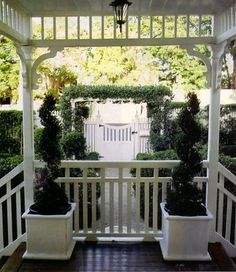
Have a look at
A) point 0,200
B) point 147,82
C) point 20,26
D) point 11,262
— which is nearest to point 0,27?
point 20,26

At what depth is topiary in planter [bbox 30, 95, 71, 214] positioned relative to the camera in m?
3.61

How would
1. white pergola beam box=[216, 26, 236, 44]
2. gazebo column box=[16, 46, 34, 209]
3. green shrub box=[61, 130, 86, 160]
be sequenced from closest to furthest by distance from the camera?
white pergola beam box=[216, 26, 236, 44] < gazebo column box=[16, 46, 34, 209] < green shrub box=[61, 130, 86, 160]

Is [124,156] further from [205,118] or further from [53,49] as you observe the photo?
[53,49]

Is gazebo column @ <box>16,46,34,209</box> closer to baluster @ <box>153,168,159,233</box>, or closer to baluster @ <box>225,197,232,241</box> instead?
baluster @ <box>153,168,159,233</box>

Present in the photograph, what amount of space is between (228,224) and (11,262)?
2526 millimetres

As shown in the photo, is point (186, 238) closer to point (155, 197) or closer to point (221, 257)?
point (221, 257)

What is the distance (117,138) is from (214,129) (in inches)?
182

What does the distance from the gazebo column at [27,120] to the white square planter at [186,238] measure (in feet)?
5.54

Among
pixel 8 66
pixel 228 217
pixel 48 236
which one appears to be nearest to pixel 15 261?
pixel 48 236

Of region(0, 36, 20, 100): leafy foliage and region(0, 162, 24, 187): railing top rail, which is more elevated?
region(0, 36, 20, 100): leafy foliage

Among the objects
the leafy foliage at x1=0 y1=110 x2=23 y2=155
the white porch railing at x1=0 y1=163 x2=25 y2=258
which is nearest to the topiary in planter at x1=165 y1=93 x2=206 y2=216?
the white porch railing at x1=0 y1=163 x2=25 y2=258

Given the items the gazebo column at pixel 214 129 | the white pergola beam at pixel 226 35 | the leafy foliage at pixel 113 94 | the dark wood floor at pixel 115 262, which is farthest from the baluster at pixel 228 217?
the leafy foliage at pixel 113 94

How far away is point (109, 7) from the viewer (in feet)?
12.2

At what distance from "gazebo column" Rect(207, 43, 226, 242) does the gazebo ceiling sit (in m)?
0.45
